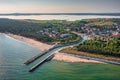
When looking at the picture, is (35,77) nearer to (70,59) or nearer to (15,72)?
(15,72)

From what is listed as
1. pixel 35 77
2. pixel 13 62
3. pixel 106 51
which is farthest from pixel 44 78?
pixel 106 51

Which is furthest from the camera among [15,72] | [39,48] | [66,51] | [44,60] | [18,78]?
[39,48]

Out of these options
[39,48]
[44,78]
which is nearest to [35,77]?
[44,78]

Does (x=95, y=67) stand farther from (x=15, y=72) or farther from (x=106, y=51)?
(x=15, y=72)

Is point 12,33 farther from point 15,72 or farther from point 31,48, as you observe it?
point 15,72

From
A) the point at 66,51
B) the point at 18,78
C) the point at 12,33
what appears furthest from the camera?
the point at 12,33

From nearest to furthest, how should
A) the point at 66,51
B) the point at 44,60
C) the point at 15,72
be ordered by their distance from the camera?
1. the point at 15,72
2. the point at 44,60
3. the point at 66,51

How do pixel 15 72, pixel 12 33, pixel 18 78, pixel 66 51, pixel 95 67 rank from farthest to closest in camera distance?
pixel 12 33 < pixel 66 51 < pixel 95 67 < pixel 15 72 < pixel 18 78

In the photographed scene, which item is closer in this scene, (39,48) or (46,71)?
(46,71)

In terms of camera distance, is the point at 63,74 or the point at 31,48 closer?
the point at 63,74
